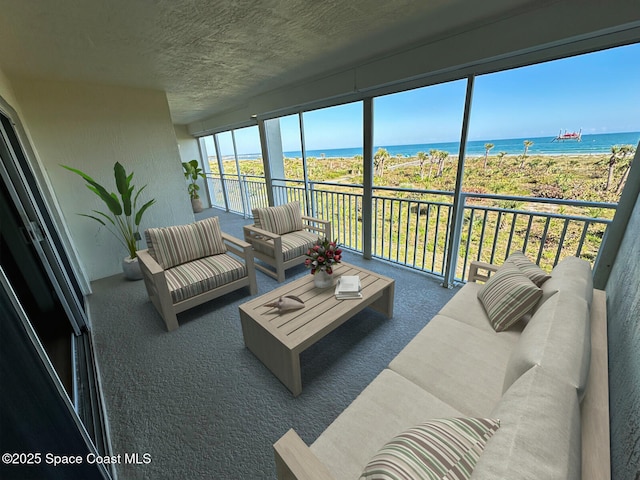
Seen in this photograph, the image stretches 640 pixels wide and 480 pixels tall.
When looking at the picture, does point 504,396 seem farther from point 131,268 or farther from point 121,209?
point 131,268

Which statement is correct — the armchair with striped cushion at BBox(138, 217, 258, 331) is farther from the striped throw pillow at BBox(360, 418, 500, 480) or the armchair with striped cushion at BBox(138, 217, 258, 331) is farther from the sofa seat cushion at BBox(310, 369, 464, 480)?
the striped throw pillow at BBox(360, 418, 500, 480)

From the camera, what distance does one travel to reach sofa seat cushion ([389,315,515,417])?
1087mm

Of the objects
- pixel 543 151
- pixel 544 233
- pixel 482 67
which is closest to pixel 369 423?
pixel 544 233

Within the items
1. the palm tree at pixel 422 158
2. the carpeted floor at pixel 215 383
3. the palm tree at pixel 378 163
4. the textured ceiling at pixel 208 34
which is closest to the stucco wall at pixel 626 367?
the carpeted floor at pixel 215 383

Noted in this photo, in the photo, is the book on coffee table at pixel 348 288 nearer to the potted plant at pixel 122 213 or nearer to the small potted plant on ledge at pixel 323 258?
the small potted plant on ledge at pixel 323 258

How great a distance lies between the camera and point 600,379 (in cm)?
88

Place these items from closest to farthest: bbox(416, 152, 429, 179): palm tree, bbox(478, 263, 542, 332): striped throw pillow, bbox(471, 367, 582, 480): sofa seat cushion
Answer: bbox(471, 367, 582, 480): sofa seat cushion, bbox(478, 263, 542, 332): striped throw pillow, bbox(416, 152, 429, 179): palm tree

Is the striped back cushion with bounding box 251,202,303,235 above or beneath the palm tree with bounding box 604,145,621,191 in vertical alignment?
beneath

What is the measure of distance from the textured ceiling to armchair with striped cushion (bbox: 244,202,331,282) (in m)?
1.69

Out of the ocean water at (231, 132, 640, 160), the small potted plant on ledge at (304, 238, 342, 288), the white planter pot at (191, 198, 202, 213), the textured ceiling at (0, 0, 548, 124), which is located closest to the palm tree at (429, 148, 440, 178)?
the ocean water at (231, 132, 640, 160)

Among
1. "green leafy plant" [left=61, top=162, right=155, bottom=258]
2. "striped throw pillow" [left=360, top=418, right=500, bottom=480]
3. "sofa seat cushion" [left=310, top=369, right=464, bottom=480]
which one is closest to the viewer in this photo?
"striped throw pillow" [left=360, top=418, right=500, bottom=480]

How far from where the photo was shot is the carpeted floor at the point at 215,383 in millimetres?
1301

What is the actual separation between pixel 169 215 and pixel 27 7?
8.80ft

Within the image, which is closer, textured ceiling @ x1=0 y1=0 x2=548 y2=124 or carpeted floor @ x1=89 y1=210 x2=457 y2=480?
carpeted floor @ x1=89 y1=210 x2=457 y2=480
